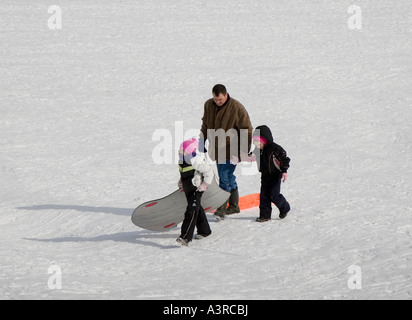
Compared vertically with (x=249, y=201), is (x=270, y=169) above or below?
above

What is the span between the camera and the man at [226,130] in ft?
28.2

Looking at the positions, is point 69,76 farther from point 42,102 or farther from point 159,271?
point 159,271

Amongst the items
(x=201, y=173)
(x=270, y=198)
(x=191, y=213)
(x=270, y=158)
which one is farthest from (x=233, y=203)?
(x=201, y=173)

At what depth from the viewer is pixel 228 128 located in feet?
28.4

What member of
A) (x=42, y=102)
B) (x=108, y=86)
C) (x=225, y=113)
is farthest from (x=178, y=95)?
(x=225, y=113)

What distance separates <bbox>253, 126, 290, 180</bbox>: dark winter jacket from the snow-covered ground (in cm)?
68

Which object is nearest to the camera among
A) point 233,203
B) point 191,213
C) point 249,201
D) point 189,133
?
point 191,213

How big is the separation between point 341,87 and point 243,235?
8.58 m

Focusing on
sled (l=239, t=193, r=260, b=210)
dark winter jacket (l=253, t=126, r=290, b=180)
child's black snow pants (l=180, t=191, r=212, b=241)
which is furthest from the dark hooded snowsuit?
child's black snow pants (l=180, t=191, r=212, b=241)

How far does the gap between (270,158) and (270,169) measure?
0.14 metres

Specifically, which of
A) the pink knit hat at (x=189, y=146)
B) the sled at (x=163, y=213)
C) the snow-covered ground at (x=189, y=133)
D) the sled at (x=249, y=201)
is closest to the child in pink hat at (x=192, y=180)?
the pink knit hat at (x=189, y=146)

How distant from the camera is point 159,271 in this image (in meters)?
7.30

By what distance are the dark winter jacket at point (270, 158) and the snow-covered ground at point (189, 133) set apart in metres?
0.68

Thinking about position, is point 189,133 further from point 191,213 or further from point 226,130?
point 191,213
